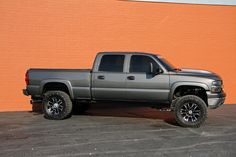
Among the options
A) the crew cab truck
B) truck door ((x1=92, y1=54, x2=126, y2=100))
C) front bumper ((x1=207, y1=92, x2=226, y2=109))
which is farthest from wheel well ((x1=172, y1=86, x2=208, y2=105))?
truck door ((x1=92, y1=54, x2=126, y2=100))

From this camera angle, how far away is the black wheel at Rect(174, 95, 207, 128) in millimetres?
9750

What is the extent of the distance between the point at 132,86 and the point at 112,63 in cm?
94

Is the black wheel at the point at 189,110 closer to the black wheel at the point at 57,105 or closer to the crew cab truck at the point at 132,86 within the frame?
the crew cab truck at the point at 132,86

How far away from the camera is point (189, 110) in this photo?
32.4 feet

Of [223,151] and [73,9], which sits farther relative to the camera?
[73,9]

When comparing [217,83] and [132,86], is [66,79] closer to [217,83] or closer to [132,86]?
[132,86]

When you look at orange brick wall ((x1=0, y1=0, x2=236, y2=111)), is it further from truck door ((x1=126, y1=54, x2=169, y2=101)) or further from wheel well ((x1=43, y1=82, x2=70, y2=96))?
truck door ((x1=126, y1=54, x2=169, y2=101))

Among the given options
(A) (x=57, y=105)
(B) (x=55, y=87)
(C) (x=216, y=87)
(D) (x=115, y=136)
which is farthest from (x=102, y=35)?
(D) (x=115, y=136)

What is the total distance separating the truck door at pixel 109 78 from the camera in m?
10.4

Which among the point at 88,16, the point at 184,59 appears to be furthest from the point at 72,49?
the point at 184,59

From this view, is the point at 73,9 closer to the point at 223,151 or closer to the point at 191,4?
the point at 191,4

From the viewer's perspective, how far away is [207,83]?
32.1 ft

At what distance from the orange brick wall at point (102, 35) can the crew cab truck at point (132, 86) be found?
246cm

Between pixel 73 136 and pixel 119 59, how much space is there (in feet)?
9.89
